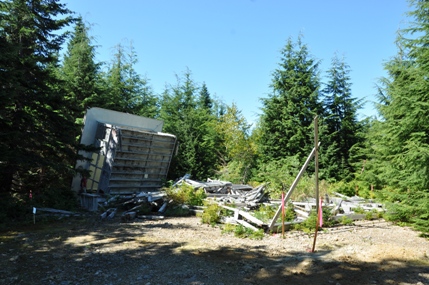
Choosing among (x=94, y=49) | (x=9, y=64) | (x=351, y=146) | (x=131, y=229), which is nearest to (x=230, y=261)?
(x=131, y=229)

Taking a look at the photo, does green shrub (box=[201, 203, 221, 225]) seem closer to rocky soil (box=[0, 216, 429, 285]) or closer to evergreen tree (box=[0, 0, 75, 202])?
rocky soil (box=[0, 216, 429, 285])

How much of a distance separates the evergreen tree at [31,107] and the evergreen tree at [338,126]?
14582 mm

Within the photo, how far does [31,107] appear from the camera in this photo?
10492 mm

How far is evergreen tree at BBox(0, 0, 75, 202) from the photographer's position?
31.7 ft

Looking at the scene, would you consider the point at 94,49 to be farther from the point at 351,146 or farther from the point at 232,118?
the point at 351,146

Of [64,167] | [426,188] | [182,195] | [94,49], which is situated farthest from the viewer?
[94,49]

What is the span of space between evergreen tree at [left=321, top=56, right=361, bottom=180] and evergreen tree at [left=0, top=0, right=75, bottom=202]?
14582mm

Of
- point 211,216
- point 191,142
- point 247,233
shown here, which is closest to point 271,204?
point 211,216

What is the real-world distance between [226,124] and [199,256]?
16072 mm

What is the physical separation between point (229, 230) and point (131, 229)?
2.92 m

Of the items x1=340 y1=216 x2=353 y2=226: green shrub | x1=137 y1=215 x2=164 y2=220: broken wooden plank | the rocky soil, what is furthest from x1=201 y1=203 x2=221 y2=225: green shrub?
x1=340 y1=216 x2=353 y2=226: green shrub

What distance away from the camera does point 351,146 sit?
19.4 m

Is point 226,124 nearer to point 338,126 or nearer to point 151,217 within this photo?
point 338,126

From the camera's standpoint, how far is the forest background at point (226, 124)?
29.4 feet
